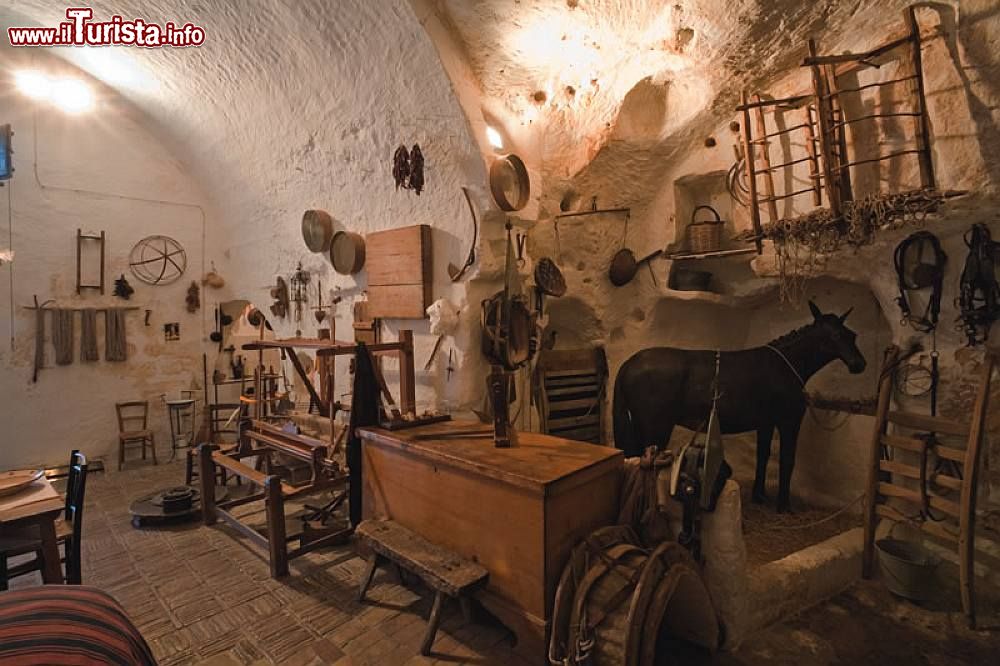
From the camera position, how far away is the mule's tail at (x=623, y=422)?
473 cm

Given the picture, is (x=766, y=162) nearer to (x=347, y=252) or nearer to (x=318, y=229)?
(x=347, y=252)

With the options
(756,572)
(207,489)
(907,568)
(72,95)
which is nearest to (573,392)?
(756,572)

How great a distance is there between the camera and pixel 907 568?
3.13 meters

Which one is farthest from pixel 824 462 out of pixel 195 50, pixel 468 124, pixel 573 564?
pixel 195 50

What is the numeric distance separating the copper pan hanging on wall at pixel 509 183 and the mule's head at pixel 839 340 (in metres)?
2.50

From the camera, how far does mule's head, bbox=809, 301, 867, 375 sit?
13.3ft

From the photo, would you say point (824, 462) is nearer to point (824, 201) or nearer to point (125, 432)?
point (824, 201)

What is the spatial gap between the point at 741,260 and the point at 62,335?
8133 mm

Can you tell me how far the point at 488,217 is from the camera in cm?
415

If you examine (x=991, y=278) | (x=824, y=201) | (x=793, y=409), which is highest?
(x=824, y=201)

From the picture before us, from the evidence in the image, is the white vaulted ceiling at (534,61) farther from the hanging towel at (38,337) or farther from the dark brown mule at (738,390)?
the hanging towel at (38,337)

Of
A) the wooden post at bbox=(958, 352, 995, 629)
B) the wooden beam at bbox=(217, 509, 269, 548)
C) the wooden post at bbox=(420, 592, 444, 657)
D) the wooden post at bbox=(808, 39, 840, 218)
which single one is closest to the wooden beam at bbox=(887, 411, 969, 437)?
the wooden post at bbox=(958, 352, 995, 629)

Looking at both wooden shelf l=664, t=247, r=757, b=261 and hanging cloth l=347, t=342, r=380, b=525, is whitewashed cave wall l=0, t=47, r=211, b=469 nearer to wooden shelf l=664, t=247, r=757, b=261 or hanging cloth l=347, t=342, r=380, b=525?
hanging cloth l=347, t=342, r=380, b=525

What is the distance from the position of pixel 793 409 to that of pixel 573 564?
10.2 ft
